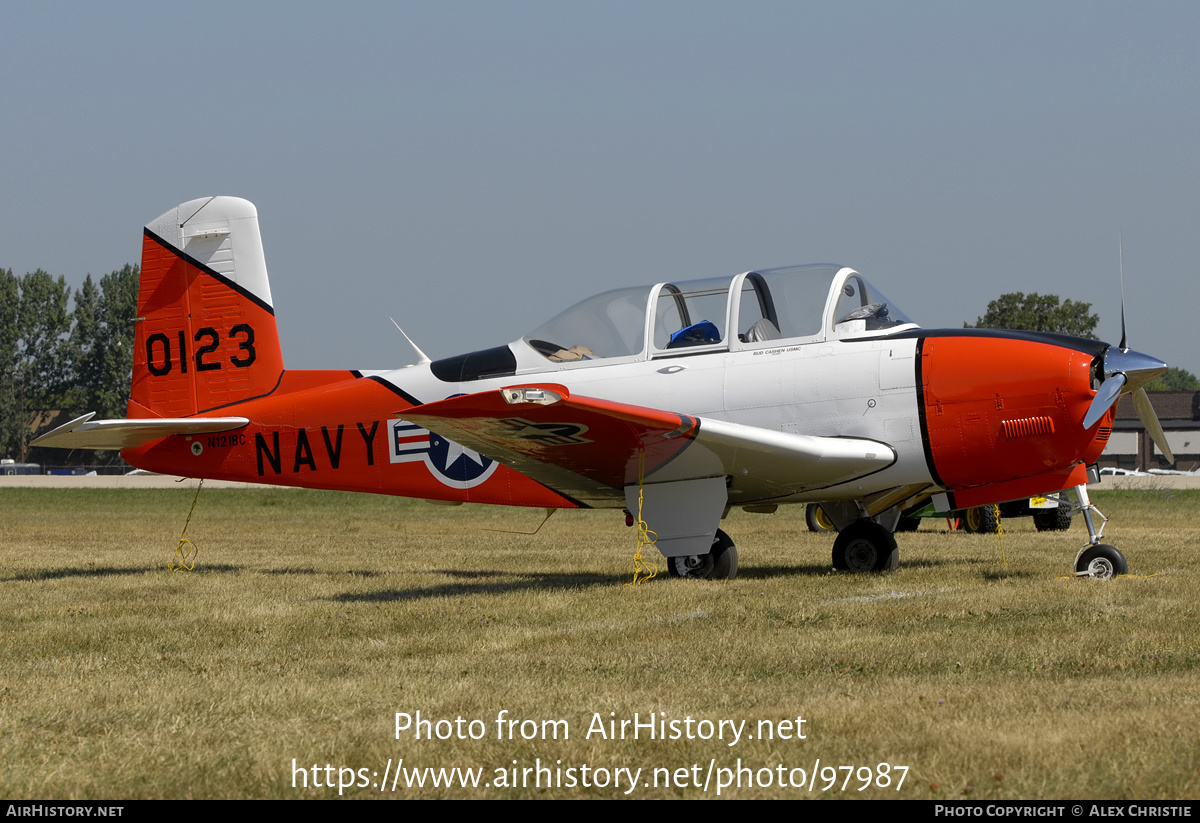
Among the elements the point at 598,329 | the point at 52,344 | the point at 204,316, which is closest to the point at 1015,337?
the point at 598,329

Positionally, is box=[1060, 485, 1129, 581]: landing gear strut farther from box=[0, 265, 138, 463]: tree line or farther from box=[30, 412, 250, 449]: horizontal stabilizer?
box=[0, 265, 138, 463]: tree line

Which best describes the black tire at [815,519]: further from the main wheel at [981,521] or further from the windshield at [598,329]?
→ the windshield at [598,329]

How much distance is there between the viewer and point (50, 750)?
442 centimetres

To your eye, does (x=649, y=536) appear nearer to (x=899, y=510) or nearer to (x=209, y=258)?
(x=899, y=510)

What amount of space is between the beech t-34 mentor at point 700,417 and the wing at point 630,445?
25 mm

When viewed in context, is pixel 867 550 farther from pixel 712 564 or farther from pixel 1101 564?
pixel 1101 564

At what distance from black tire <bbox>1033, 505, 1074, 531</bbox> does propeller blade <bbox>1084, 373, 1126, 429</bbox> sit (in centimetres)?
975

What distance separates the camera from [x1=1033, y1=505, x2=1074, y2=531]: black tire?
60.4 feet

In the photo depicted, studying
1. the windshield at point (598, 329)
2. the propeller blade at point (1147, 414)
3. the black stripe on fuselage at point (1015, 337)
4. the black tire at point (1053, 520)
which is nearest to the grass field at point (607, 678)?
the propeller blade at point (1147, 414)

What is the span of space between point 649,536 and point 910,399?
251 cm

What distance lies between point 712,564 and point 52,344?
82.9m

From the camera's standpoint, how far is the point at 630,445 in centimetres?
948

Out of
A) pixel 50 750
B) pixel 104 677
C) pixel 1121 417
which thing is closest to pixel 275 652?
pixel 104 677

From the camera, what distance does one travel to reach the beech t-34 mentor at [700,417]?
30.6ft
